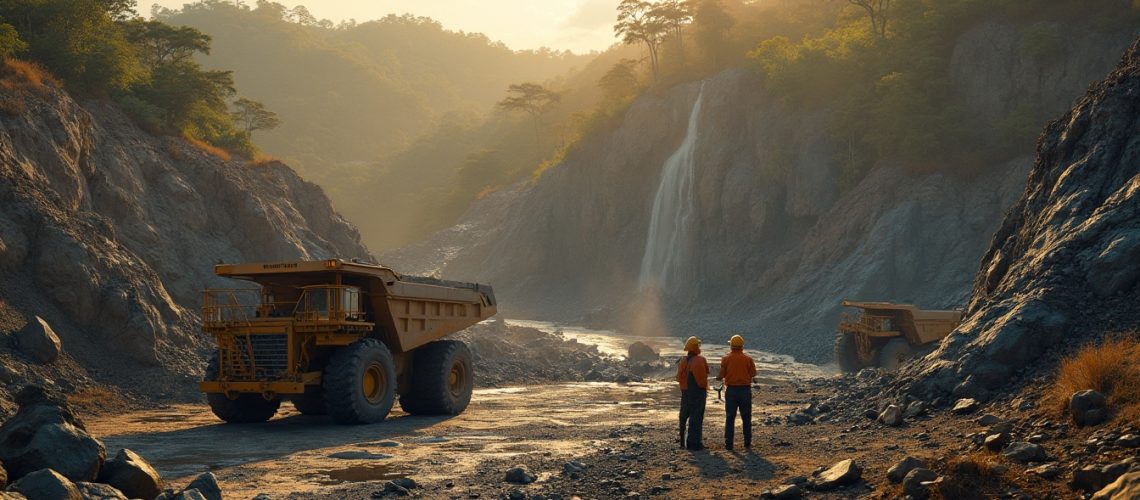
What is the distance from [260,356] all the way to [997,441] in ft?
35.2

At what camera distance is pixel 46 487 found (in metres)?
7.25

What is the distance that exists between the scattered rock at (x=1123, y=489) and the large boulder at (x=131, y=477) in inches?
313

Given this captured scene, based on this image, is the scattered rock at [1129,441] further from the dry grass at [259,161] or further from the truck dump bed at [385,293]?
the dry grass at [259,161]

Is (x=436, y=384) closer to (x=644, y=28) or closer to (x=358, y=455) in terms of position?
(x=358, y=455)

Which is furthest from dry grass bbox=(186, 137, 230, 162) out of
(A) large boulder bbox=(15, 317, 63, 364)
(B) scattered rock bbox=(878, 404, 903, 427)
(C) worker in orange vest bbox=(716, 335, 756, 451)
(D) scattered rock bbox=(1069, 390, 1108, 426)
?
(D) scattered rock bbox=(1069, 390, 1108, 426)

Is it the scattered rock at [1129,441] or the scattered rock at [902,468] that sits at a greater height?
the scattered rock at [1129,441]

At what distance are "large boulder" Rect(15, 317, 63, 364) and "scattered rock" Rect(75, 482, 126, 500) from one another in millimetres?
10498

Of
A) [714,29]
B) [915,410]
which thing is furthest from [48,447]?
[714,29]

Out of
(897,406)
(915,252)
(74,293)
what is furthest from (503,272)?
(897,406)

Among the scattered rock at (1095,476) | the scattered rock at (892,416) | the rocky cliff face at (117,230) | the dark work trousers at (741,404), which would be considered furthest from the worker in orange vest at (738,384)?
the rocky cliff face at (117,230)

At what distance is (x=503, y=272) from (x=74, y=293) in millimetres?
49682

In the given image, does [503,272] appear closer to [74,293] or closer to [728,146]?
[728,146]

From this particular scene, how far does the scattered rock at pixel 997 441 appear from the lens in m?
8.42

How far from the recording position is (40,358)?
16.8 m
